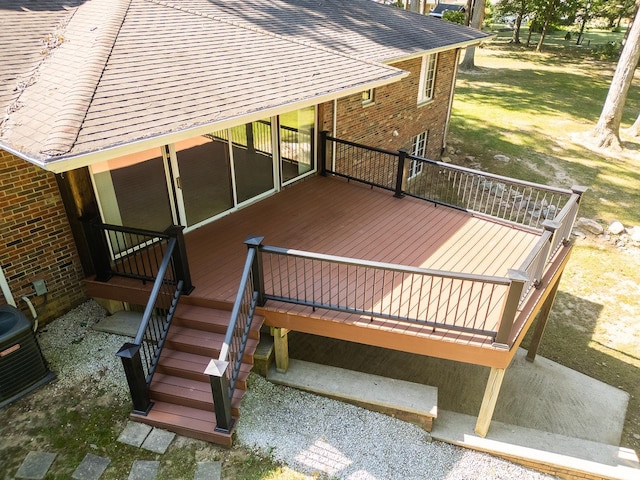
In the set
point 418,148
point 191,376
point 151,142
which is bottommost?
point 418,148

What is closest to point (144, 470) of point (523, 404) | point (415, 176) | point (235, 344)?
point (235, 344)

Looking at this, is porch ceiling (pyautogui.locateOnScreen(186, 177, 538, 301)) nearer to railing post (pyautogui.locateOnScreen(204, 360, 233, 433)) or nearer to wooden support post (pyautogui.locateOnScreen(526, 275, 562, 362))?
wooden support post (pyautogui.locateOnScreen(526, 275, 562, 362))

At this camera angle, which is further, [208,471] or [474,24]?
[474,24]

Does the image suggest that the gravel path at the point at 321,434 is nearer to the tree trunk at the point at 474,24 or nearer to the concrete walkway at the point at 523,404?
the concrete walkway at the point at 523,404

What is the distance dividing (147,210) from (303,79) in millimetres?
3590

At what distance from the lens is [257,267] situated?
19.2 ft

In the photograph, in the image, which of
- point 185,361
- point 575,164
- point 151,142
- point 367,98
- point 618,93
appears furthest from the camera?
point 618,93

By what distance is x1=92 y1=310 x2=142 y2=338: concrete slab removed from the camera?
21.8 ft

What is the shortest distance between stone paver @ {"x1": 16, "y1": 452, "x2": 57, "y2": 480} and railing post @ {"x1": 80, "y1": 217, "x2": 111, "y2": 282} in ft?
7.65

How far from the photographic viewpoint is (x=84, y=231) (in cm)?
613

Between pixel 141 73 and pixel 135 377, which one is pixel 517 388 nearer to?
pixel 135 377

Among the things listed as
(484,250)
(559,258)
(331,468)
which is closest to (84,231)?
(331,468)

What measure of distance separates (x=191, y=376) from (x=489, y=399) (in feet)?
13.0

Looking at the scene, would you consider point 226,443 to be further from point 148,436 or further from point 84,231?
point 84,231
